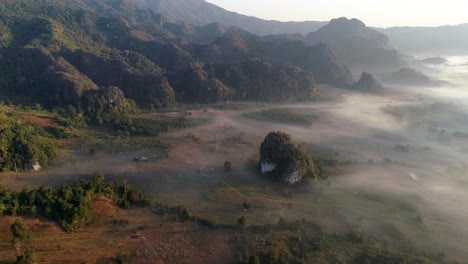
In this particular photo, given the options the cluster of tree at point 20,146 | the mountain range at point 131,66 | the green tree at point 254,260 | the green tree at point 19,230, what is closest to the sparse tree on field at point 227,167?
the green tree at point 254,260

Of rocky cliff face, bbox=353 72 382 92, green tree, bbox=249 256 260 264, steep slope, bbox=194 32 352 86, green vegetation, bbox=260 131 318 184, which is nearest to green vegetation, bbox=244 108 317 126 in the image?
green vegetation, bbox=260 131 318 184

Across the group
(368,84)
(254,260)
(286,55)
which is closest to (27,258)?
(254,260)

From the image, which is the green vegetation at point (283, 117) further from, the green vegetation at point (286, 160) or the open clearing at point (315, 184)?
the green vegetation at point (286, 160)

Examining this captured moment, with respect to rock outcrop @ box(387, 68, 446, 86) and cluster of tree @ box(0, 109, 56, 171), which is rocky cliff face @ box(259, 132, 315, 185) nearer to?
cluster of tree @ box(0, 109, 56, 171)

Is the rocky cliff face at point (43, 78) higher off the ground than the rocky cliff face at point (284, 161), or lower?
higher

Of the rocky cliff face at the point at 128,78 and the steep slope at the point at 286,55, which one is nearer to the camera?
the rocky cliff face at the point at 128,78

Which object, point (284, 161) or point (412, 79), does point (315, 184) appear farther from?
point (412, 79)

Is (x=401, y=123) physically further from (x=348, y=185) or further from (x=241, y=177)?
(x=241, y=177)
